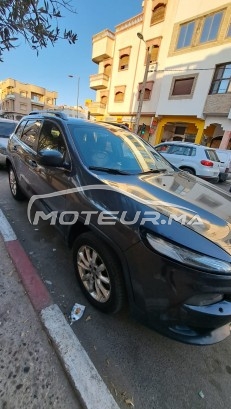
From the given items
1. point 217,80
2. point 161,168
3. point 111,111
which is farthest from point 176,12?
point 161,168

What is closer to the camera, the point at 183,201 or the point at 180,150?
the point at 183,201

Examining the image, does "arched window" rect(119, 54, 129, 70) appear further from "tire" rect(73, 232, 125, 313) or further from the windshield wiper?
"tire" rect(73, 232, 125, 313)

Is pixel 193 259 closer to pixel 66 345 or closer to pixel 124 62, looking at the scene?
pixel 66 345

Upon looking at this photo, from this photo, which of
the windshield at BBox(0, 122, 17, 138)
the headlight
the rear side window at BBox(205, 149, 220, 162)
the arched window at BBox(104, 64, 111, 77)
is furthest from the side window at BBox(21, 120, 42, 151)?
the arched window at BBox(104, 64, 111, 77)

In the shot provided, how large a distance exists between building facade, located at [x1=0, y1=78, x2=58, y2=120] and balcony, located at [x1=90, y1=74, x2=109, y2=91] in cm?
2840

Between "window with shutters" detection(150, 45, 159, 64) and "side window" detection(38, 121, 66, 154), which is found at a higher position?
"window with shutters" detection(150, 45, 159, 64)

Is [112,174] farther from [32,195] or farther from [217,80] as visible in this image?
[217,80]

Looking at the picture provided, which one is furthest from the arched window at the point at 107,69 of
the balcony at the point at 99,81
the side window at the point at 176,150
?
the side window at the point at 176,150

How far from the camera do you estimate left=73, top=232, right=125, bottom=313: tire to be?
184 cm

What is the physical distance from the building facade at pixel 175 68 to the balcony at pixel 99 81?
0.87 meters

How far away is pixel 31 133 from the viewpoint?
3.62m

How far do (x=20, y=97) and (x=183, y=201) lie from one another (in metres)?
57.3

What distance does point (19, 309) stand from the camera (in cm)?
209

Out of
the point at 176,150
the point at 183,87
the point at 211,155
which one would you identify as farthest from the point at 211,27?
the point at 211,155
